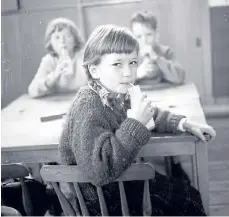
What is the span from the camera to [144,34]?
1.45 m

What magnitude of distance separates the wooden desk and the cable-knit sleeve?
174 millimetres

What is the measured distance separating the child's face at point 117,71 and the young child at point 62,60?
17.6 inches

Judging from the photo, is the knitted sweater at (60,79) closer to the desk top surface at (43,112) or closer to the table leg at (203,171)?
the desk top surface at (43,112)

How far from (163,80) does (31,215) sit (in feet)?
2.26

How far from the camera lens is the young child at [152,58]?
53.6 inches

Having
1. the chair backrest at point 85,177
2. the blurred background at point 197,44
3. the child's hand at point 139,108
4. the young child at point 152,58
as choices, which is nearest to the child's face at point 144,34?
the young child at point 152,58

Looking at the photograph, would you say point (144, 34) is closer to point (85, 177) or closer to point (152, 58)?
point (152, 58)

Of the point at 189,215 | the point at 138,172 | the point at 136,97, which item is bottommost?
the point at 189,215

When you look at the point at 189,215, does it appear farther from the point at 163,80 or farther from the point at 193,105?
the point at 163,80

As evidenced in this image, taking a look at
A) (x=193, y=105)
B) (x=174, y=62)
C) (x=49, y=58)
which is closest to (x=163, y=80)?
(x=174, y=62)

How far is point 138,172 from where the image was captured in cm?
75

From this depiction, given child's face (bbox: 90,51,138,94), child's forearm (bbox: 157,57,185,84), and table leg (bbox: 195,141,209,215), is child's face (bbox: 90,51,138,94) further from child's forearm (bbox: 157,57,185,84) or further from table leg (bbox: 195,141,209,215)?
child's forearm (bbox: 157,57,185,84)

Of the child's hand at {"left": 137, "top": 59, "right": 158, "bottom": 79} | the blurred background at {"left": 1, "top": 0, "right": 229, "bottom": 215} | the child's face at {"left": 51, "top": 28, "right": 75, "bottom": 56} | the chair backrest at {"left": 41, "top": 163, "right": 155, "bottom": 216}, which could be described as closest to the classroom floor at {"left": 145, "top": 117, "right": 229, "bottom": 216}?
the blurred background at {"left": 1, "top": 0, "right": 229, "bottom": 215}

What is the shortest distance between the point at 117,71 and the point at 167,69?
633mm
